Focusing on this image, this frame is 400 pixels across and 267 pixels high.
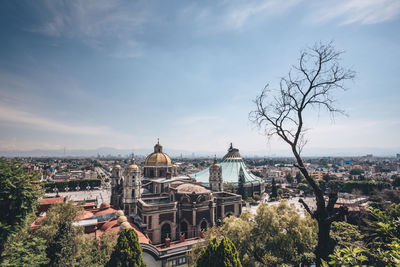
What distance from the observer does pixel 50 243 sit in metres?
11.9

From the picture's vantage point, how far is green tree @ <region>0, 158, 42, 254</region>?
10.4 m

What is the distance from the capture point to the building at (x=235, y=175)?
2026 inches

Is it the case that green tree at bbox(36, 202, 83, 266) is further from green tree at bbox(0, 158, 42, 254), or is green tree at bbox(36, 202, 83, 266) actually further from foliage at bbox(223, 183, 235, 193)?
foliage at bbox(223, 183, 235, 193)

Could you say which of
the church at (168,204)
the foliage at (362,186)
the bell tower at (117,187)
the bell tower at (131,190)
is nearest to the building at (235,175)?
the foliage at (362,186)

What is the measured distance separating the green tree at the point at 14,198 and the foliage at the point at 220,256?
32.3ft

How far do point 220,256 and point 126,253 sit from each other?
5437 mm

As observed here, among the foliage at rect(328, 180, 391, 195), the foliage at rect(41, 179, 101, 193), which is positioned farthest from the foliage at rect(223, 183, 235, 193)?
the foliage at rect(41, 179, 101, 193)

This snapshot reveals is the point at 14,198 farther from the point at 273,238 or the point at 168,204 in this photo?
the point at 273,238

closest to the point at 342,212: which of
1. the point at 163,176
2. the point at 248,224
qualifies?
the point at 248,224

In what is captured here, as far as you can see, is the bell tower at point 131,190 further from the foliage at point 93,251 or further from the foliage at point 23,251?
the foliage at point 23,251

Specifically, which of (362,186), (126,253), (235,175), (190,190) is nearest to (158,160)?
(190,190)

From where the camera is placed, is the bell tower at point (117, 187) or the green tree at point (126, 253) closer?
the green tree at point (126, 253)

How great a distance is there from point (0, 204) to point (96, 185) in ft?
196

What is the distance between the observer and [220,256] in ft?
33.6
